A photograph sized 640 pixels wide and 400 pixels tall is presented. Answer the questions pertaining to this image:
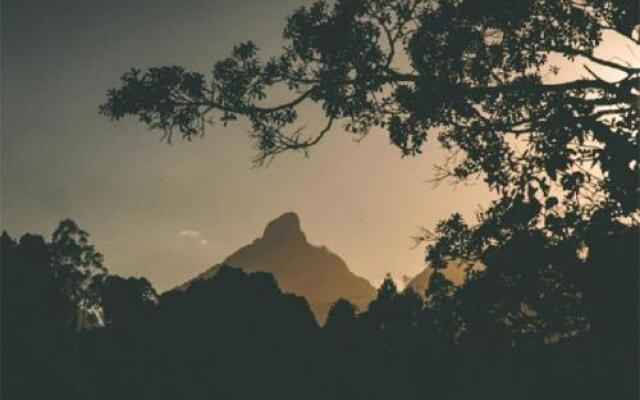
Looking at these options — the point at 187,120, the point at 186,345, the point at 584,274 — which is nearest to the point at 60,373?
the point at 186,345

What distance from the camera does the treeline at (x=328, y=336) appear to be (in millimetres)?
9250

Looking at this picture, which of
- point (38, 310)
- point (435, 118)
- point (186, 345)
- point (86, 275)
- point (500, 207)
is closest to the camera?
point (500, 207)

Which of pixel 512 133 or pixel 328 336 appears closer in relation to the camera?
pixel 512 133

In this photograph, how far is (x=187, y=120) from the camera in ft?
34.1

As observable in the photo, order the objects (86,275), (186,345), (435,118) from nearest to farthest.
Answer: (435,118), (186,345), (86,275)

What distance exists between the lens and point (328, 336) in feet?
123

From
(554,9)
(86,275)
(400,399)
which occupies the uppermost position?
(86,275)

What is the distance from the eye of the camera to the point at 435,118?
33.9 feet

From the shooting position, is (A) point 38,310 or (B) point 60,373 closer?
(B) point 60,373

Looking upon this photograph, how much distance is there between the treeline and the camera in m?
9.25

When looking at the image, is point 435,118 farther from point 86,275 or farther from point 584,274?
point 86,275

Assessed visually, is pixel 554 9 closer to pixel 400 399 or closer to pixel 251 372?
pixel 400 399

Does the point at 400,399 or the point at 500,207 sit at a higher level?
the point at 500,207

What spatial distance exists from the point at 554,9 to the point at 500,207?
11.1ft
